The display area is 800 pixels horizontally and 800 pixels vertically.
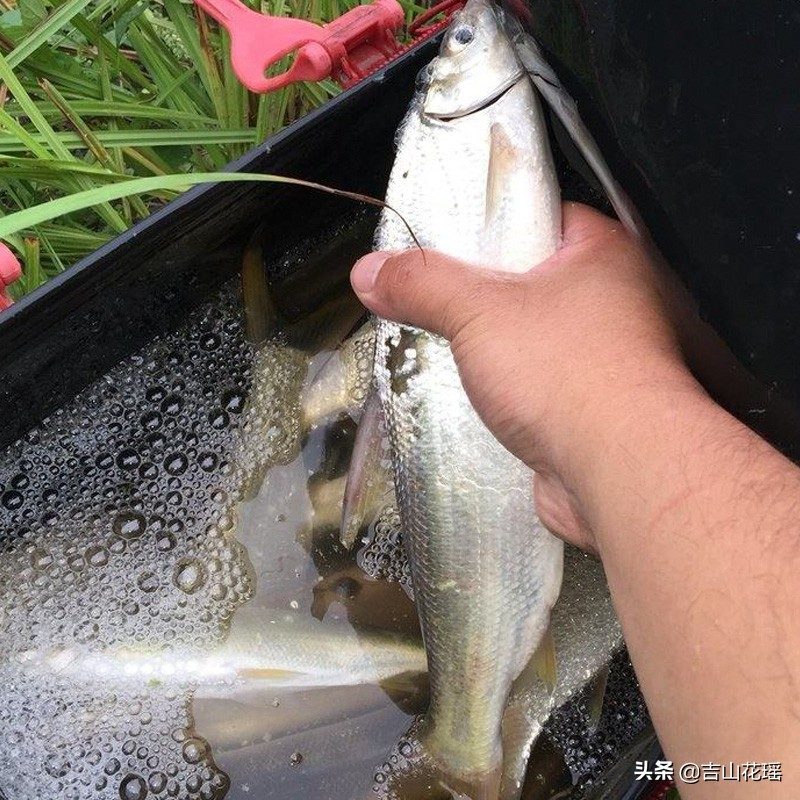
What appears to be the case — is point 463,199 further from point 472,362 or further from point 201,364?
point 201,364

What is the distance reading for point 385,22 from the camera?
1.19 metres

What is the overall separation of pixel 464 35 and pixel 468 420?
0.53 metres

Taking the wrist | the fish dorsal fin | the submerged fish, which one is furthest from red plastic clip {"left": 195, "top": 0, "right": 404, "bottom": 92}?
the submerged fish

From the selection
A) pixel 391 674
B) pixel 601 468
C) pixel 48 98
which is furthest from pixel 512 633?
pixel 48 98

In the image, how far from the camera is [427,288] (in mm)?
1033

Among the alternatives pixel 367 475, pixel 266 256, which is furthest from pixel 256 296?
pixel 367 475

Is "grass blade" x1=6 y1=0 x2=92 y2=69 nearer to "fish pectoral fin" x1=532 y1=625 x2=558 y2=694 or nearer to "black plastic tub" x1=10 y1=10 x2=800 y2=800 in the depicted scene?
"black plastic tub" x1=10 y1=10 x2=800 y2=800

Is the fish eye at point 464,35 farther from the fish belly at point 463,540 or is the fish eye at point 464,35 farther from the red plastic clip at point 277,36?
the fish belly at point 463,540

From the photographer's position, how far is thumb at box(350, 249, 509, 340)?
39.6 inches

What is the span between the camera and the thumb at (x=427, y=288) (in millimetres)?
1005

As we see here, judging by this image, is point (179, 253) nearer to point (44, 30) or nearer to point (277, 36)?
point (277, 36)

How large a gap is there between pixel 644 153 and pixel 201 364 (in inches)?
33.4

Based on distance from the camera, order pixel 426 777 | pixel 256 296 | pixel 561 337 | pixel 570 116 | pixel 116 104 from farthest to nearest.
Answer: pixel 116 104 → pixel 256 296 → pixel 426 777 → pixel 570 116 → pixel 561 337

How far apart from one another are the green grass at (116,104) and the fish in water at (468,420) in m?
0.58
